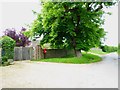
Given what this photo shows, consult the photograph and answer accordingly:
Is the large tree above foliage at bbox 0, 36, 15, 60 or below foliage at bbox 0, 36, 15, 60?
above

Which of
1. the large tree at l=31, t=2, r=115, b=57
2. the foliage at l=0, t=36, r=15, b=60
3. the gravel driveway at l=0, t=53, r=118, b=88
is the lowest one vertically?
the gravel driveway at l=0, t=53, r=118, b=88

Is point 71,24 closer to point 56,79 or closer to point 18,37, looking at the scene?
point 18,37

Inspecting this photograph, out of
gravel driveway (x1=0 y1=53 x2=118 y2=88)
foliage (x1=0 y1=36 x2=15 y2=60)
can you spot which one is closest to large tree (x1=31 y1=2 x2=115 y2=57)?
foliage (x1=0 y1=36 x2=15 y2=60)

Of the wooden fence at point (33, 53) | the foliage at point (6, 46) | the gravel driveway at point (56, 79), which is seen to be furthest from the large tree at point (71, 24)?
the gravel driveway at point (56, 79)

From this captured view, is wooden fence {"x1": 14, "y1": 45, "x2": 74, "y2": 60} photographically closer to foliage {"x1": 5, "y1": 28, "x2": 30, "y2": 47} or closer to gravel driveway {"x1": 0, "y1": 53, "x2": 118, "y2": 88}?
foliage {"x1": 5, "y1": 28, "x2": 30, "y2": 47}

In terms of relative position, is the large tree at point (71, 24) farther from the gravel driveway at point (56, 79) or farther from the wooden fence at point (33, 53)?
the gravel driveway at point (56, 79)

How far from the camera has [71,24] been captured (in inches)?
731

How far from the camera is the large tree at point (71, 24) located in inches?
715

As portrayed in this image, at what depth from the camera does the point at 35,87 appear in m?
6.91

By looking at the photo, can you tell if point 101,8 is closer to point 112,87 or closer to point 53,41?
point 53,41

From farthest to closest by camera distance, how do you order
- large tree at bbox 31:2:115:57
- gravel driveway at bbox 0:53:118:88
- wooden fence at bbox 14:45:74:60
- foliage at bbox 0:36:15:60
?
large tree at bbox 31:2:115:57, wooden fence at bbox 14:45:74:60, foliage at bbox 0:36:15:60, gravel driveway at bbox 0:53:118:88

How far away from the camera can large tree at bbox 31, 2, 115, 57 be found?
715 inches

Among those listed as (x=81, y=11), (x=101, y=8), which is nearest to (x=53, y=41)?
(x=81, y=11)

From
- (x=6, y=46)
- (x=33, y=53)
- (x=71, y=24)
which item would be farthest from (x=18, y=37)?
(x=6, y=46)
